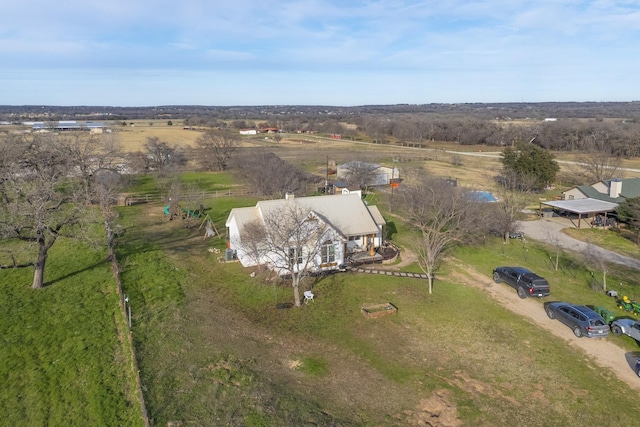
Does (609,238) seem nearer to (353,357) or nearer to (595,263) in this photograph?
(595,263)

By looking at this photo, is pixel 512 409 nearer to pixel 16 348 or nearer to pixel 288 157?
pixel 16 348

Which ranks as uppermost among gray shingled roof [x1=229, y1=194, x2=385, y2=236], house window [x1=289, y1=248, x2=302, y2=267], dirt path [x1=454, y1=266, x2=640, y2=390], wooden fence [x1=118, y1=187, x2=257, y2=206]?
gray shingled roof [x1=229, y1=194, x2=385, y2=236]

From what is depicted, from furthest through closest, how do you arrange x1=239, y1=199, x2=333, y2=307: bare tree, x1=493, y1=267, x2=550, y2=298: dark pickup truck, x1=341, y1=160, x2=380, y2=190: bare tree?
x1=341, y1=160, x2=380, y2=190: bare tree < x1=239, y1=199, x2=333, y2=307: bare tree < x1=493, y1=267, x2=550, y2=298: dark pickup truck

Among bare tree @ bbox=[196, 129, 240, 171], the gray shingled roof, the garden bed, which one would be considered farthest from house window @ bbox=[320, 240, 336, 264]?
bare tree @ bbox=[196, 129, 240, 171]

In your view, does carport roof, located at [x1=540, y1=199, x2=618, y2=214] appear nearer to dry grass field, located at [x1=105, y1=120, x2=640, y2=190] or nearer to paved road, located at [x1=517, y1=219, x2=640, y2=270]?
paved road, located at [x1=517, y1=219, x2=640, y2=270]

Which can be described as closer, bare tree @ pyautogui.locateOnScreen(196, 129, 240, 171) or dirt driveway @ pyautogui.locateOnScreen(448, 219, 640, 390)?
dirt driveway @ pyautogui.locateOnScreen(448, 219, 640, 390)

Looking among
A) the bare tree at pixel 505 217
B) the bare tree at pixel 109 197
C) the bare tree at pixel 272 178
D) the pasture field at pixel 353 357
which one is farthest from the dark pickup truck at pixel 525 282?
the bare tree at pixel 272 178

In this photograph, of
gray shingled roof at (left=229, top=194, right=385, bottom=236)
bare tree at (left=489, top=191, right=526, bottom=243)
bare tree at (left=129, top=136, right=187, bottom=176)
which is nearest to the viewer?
gray shingled roof at (left=229, top=194, right=385, bottom=236)
